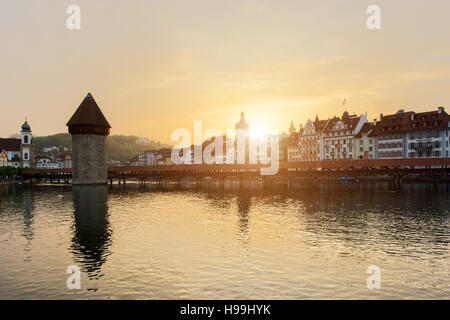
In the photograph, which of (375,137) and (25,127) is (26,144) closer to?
(25,127)

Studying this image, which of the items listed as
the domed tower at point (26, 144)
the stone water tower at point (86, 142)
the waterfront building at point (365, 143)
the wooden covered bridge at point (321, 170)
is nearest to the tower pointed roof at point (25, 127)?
the domed tower at point (26, 144)

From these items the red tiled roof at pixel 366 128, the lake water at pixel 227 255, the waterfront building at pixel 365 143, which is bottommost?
the lake water at pixel 227 255

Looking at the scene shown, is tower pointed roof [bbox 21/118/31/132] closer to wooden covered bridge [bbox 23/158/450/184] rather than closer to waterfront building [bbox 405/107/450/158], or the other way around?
wooden covered bridge [bbox 23/158/450/184]

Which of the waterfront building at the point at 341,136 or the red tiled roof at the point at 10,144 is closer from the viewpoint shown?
the waterfront building at the point at 341,136

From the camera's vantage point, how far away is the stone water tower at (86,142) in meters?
66.4

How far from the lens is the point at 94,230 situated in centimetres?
2003

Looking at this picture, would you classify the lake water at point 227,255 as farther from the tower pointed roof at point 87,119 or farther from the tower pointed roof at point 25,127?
the tower pointed roof at point 25,127

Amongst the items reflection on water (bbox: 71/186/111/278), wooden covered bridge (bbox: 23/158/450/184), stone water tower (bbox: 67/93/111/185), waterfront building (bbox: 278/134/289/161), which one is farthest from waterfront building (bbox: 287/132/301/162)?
reflection on water (bbox: 71/186/111/278)

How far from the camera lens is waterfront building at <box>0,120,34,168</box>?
11144 centimetres

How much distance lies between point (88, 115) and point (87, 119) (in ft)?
2.67

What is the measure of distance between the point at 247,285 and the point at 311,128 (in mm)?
97793

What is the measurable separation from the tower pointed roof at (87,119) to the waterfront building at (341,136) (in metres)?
59.6

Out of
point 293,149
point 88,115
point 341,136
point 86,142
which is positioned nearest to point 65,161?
point 293,149
